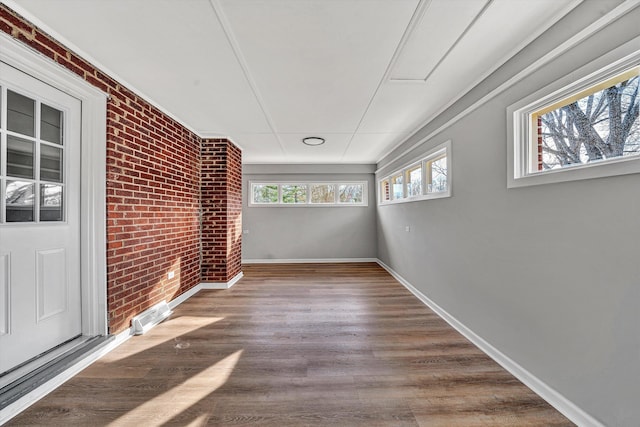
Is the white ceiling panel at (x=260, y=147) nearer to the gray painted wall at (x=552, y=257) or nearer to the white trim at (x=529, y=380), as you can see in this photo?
the gray painted wall at (x=552, y=257)

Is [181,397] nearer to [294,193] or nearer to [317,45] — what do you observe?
[317,45]

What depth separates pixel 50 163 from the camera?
1.97 metres

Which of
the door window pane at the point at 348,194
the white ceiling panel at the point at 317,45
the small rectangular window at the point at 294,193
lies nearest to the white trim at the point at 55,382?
the white ceiling panel at the point at 317,45

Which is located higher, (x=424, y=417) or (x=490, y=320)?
(x=490, y=320)

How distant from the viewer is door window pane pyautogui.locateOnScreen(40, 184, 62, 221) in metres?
1.91

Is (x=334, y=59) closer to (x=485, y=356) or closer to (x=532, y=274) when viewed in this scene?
(x=532, y=274)

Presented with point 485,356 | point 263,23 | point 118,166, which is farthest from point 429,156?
point 118,166

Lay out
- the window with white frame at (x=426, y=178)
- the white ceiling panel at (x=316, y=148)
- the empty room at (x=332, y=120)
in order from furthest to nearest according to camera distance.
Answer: the white ceiling panel at (x=316, y=148) → the window with white frame at (x=426, y=178) → the empty room at (x=332, y=120)

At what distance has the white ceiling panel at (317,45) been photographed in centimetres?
153

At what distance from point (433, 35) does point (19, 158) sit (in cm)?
300

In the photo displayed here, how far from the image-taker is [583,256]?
145cm

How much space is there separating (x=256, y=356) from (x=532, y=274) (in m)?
2.25

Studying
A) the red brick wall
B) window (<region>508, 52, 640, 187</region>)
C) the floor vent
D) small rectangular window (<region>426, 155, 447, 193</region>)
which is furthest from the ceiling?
the floor vent

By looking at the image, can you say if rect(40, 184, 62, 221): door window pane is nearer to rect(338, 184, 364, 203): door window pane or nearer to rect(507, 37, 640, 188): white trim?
rect(507, 37, 640, 188): white trim
